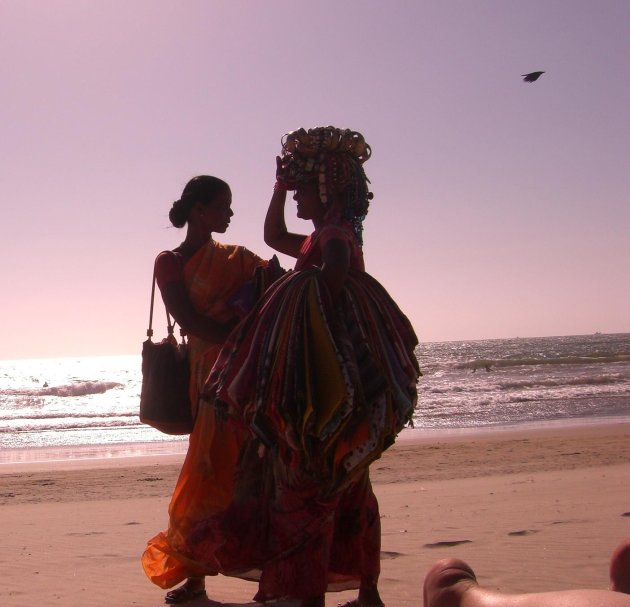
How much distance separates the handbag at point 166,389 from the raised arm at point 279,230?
0.63 meters

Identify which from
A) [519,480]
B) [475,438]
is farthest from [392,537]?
[475,438]

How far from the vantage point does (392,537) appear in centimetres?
558

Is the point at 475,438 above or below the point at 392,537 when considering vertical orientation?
below

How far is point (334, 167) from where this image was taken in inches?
143

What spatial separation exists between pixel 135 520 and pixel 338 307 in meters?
4.29

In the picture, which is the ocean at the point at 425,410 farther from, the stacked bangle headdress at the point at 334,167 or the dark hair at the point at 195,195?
the stacked bangle headdress at the point at 334,167

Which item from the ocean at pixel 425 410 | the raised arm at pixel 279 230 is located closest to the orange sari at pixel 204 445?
the raised arm at pixel 279 230

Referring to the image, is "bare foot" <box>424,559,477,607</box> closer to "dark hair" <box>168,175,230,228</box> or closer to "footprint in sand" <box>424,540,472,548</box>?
"dark hair" <box>168,175,230,228</box>

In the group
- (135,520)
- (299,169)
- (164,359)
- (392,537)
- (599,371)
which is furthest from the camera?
(599,371)

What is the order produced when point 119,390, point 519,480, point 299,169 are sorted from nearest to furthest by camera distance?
point 299,169 → point 519,480 → point 119,390

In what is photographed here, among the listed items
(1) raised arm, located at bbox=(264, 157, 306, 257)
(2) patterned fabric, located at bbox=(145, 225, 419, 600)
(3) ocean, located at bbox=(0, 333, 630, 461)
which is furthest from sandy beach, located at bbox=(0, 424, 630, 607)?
(3) ocean, located at bbox=(0, 333, 630, 461)

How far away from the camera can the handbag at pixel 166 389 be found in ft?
13.2

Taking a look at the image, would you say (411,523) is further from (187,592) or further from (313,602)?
(313,602)

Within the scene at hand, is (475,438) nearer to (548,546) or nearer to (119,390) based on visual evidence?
(548,546)
